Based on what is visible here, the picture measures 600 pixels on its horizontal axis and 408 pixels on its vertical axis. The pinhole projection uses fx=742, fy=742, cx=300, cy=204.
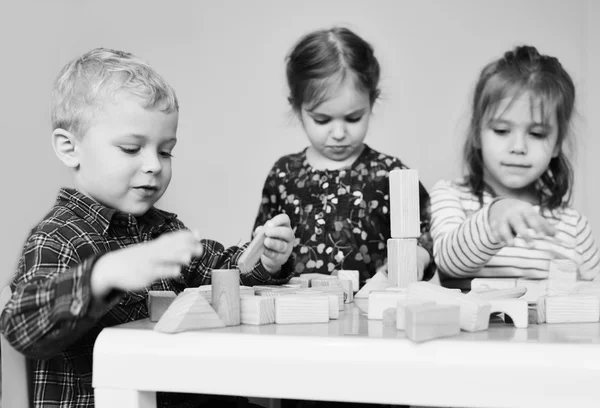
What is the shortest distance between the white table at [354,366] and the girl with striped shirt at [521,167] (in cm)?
86

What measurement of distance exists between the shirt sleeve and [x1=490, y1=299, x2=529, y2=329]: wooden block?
0.36 m

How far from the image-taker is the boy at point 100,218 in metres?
0.77

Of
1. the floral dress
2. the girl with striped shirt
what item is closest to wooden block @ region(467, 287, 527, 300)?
the girl with striped shirt

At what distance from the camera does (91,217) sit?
96 centimetres

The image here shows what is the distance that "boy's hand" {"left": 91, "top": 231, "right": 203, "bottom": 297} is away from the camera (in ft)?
2.04

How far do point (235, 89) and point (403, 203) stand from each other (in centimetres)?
141

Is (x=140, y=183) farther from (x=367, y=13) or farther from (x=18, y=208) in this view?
(x=367, y=13)

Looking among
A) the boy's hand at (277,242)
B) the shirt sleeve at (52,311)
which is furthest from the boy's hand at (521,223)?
the shirt sleeve at (52,311)

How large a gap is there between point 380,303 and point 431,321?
0.15 metres

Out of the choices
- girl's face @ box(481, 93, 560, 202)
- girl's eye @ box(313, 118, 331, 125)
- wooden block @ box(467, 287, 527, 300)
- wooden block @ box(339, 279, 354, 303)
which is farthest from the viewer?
girl's eye @ box(313, 118, 331, 125)

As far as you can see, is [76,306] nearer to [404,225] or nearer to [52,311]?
[52,311]

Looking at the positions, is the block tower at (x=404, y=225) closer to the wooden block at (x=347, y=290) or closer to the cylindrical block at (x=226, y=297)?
the wooden block at (x=347, y=290)

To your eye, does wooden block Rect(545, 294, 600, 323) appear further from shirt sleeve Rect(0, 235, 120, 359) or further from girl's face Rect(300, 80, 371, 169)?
girl's face Rect(300, 80, 371, 169)

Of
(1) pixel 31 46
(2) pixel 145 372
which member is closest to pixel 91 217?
(2) pixel 145 372
